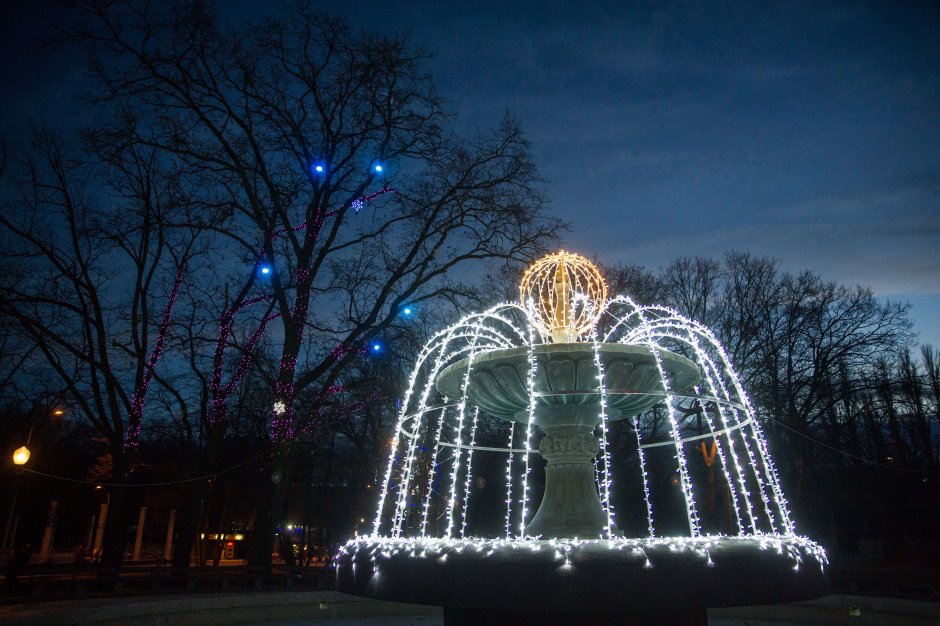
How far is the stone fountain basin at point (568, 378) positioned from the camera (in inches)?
259

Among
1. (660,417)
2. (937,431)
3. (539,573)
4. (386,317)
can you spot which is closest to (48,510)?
(386,317)

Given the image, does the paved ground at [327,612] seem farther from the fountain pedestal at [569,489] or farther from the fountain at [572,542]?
the fountain pedestal at [569,489]

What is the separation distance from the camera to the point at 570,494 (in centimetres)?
741

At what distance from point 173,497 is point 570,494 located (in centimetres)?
3947

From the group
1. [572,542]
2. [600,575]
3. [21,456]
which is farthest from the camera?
[21,456]

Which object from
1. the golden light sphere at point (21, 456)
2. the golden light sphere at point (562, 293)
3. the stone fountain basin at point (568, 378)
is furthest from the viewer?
the golden light sphere at point (21, 456)

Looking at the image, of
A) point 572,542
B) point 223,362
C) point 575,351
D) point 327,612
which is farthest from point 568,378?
point 223,362

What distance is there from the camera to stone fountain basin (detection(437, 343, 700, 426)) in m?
6.58

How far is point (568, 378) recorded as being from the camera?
22.4ft

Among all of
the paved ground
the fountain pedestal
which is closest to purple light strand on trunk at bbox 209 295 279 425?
the paved ground

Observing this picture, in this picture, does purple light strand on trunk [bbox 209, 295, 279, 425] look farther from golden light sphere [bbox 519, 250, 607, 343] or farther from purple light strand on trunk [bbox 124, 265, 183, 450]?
golden light sphere [bbox 519, 250, 607, 343]

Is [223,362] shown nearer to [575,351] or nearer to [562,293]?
[562,293]

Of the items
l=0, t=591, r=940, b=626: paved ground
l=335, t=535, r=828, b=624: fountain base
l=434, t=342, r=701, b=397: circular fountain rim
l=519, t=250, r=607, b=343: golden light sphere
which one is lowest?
l=0, t=591, r=940, b=626: paved ground

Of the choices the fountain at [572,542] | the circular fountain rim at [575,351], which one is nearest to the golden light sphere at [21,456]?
the fountain at [572,542]
